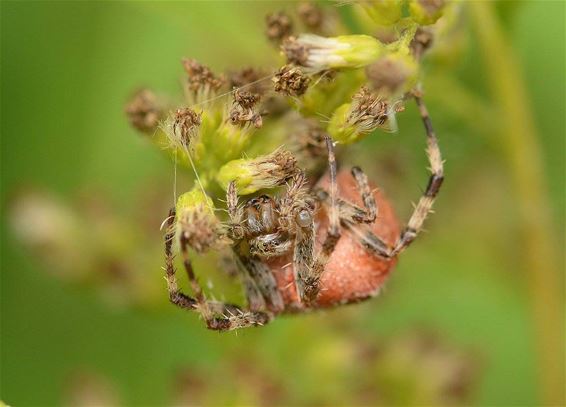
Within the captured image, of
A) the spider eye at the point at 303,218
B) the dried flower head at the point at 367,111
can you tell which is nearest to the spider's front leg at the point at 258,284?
the spider eye at the point at 303,218

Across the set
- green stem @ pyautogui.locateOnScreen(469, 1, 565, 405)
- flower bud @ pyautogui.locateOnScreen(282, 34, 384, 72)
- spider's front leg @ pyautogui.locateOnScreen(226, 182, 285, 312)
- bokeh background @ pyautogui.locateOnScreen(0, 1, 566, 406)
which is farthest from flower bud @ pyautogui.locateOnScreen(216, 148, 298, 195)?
green stem @ pyautogui.locateOnScreen(469, 1, 565, 405)

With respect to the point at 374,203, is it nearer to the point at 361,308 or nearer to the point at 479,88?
the point at 361,308

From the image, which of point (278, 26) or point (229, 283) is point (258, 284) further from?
point (278, 26)

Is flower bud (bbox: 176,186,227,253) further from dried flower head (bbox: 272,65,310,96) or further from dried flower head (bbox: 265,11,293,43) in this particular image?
dried flower head (bbox: 265,11,293,43)

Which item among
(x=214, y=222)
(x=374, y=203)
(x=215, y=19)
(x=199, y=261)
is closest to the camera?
(x=214, y=222)

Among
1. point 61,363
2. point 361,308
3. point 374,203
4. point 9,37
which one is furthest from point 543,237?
point 9,37

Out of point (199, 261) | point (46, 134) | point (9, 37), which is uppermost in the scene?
point (9, 37)

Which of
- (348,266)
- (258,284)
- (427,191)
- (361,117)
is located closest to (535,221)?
(427,191)
